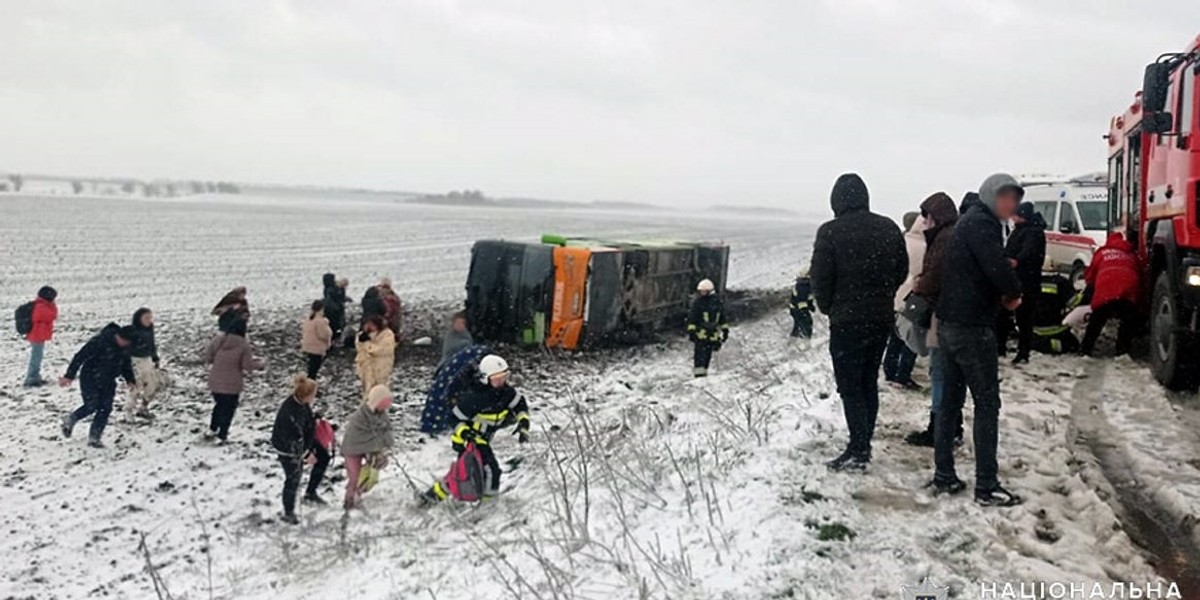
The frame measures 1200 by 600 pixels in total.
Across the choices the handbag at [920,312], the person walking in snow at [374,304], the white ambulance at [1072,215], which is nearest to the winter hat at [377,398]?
the handbag at [920,312]

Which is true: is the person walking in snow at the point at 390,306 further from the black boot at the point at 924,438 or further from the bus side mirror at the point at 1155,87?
the bus side mirror at the point at 1155,87

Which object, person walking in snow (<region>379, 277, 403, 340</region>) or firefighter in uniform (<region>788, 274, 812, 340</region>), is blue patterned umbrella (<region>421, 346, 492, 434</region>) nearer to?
person walking in snow (<region>379, 277, 403, 340</region>)

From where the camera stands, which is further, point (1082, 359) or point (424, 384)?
point (424, 384)

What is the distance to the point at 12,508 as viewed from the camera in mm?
8469

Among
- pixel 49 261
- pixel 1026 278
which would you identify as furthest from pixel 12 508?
pixel 49 261

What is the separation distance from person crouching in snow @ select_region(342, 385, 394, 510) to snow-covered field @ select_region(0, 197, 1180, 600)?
1.11 ft

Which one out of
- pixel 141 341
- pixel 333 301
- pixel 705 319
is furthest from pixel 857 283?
pixel 333 301

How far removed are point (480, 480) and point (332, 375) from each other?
7.04 m

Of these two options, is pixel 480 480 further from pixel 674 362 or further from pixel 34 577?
pixel 674 362

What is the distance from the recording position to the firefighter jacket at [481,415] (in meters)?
8.14

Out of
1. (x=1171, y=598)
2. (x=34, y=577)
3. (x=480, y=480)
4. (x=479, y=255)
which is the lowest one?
(x=34, y=577)

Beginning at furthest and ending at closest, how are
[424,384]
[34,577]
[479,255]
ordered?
[479,255]
[424,384]
[34,577]

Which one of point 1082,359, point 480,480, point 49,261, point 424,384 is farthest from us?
point 49,261

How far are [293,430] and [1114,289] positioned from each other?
9.11m
